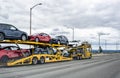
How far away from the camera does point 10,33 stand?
26609mm

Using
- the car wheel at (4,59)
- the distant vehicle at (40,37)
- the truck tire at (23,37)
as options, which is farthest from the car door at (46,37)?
the car wheel at (4,59)

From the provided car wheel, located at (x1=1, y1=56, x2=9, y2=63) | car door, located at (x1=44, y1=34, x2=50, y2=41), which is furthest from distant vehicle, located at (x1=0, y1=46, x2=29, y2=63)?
car door, located at (x1=44, y1=34, x2=50, y2=41)

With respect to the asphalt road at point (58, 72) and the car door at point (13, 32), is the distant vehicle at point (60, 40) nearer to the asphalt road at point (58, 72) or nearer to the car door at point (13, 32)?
the car door at point (13, 32)

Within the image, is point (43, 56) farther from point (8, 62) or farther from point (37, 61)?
point (8, 62)

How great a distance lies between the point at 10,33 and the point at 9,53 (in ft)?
5.76

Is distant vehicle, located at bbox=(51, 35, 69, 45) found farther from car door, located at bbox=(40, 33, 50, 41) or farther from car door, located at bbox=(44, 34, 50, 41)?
car door, located at bbox=(40, 33, 50, 41)

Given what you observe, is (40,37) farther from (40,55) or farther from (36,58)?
(36,58)

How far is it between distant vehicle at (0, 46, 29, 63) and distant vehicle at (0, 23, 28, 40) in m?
0.99

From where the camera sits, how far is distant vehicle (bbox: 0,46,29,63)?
2619cm

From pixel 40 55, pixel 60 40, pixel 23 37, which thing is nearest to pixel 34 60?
pixel 40 55

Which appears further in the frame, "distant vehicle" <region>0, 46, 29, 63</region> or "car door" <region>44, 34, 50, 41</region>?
"car door" <region>44, 34, 50, 41</region>

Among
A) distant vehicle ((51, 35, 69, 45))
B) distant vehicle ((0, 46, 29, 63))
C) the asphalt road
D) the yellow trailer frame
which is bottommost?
the asphalt road

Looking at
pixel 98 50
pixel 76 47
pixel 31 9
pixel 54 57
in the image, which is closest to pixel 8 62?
pixel 54 57

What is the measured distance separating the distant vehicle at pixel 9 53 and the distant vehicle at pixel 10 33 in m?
0.99
